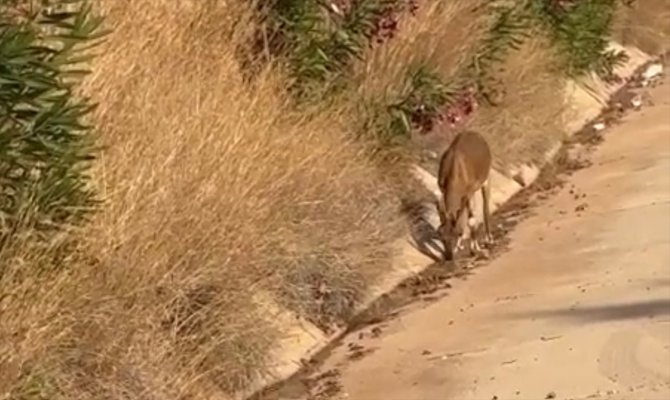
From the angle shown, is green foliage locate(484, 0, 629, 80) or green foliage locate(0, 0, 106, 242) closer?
green foliage locate(0, 0, 106, 242)

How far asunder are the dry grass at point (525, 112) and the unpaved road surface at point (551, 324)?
1207 millimetres

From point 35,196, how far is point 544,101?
8.96 m

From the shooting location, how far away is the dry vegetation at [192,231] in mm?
8039

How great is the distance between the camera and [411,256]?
12398 millimetres

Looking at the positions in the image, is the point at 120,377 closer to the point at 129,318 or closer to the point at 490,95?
the point at 129,318

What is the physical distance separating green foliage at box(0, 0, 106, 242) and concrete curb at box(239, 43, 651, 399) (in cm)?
144

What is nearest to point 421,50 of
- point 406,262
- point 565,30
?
point 406,262

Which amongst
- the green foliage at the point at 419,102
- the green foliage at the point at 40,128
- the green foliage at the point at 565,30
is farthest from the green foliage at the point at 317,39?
the green foliage at the point at 40,128

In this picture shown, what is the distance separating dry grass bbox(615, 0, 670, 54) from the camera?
72.0 feet

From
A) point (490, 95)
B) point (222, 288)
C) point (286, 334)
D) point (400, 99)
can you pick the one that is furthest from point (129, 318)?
point (490, 95)

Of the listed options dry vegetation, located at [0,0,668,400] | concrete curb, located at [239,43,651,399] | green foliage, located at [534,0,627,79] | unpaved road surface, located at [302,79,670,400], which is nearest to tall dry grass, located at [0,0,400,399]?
dry vegetation, located at [0,0,668,400]

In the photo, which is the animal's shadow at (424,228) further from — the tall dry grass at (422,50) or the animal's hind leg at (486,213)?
the tall dry grass at (422,50)

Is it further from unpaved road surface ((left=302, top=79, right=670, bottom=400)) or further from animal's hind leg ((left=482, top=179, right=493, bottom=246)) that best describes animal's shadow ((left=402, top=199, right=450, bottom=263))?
unpaved road surface ((left=302, top=79, right=670, bottom=400))

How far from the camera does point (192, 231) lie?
9.28 m
